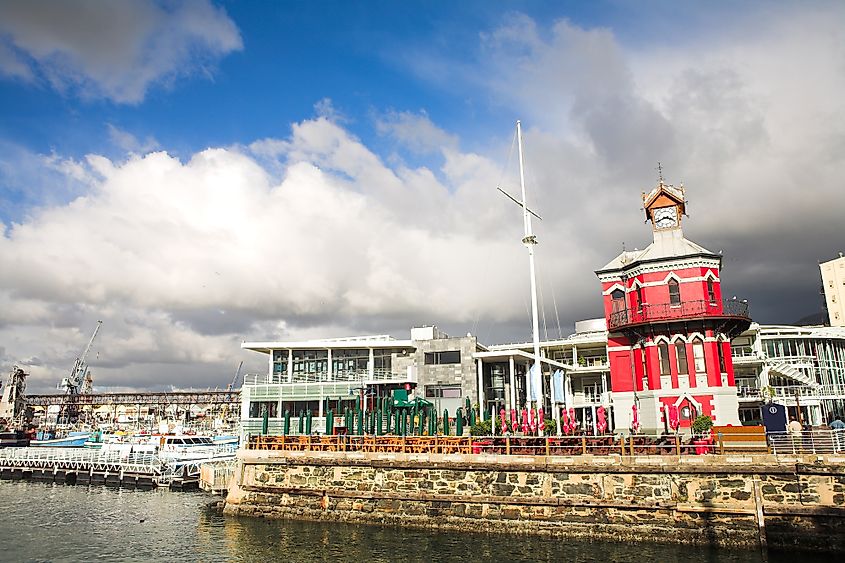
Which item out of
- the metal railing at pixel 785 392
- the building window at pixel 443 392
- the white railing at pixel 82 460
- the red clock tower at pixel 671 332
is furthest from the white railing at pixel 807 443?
the white railing at pixel 82 460

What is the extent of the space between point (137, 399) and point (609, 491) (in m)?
136

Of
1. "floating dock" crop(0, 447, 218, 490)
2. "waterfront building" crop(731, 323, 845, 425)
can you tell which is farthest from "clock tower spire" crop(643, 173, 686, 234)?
"floating dock" crop(0, 447, 218, 490)

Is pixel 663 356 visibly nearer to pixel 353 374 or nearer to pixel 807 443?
pixel 807 443

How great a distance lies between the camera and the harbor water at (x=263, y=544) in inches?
949

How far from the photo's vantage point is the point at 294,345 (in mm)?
66188

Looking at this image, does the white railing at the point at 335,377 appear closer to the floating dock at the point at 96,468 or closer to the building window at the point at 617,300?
the floating dock at the point at 96,468

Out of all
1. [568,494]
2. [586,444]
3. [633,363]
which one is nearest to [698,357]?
[633,363]

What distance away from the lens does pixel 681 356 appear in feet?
142

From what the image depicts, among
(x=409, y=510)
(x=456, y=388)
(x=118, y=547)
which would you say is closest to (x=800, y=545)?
(x=409, y=510)

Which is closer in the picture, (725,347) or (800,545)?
(800,545)

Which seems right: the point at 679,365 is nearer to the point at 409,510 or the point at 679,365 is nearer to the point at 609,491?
the point at 609,491

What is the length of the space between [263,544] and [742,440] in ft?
72.6

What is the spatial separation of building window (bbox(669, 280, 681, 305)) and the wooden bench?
1894 cm

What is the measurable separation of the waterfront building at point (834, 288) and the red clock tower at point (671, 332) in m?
91.5
